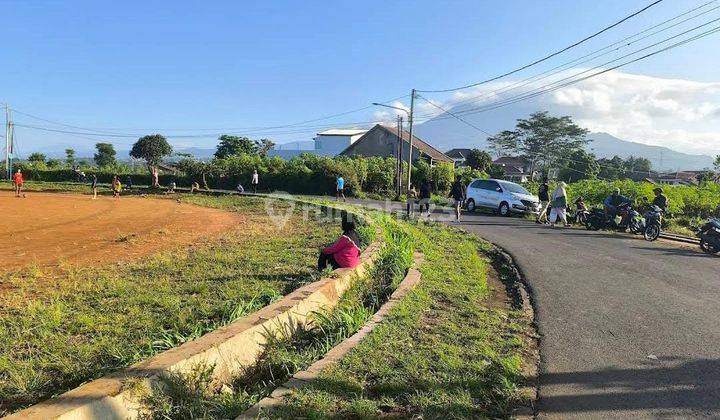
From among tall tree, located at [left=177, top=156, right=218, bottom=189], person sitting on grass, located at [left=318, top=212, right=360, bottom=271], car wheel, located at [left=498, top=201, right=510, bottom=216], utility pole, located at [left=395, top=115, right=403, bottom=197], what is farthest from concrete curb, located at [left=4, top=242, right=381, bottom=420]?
tall tree, located at [left=177, top=156, right=218, bottom=189]

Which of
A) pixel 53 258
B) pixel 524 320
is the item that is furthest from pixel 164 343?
pixel 53 258

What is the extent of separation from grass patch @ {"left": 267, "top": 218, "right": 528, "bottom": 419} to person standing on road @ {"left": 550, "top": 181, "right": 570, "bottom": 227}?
10.0 meters

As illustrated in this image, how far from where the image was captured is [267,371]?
4.11 meters

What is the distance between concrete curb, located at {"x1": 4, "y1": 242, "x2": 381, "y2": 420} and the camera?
2764 mm

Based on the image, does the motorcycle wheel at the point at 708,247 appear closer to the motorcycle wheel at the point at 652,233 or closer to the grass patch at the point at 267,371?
the motorcycle wheel at the point at 652,233

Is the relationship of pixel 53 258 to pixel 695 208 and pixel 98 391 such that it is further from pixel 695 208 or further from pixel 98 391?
pixel 695 208

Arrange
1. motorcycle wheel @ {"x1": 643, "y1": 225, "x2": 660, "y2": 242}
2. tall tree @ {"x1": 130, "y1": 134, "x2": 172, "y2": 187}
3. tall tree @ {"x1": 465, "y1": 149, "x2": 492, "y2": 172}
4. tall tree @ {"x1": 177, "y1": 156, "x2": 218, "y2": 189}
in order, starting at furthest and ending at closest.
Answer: tall tree @ {"x1": 130, "y1": 134, "x2": 172, "y2": 187}, tall tree @ {"x1": 465, "y1": 149, "x2": 492, "y2": 172}, tall tree @ {"x1": 177, "y1": 156, "x2": 218, "y2": 189}, motorcycle wheel @ {"x1": 643, "y1": 225, "x2": 660, "y2": 242}

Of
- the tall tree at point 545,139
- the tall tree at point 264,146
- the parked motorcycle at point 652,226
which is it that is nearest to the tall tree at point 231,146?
the tall tree at point 264,146

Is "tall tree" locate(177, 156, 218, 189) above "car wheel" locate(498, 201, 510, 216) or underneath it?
above

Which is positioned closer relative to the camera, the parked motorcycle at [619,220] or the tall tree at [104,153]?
the parked motorcycle at [619,220]

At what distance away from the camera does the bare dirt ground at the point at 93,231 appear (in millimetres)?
8828

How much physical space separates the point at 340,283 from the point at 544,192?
1234cm

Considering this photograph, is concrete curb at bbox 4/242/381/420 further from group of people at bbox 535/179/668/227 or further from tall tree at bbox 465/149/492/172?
tall tree at bbox 465/149/492/172

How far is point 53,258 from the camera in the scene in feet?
28.3
